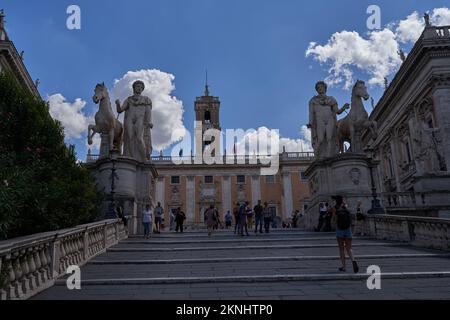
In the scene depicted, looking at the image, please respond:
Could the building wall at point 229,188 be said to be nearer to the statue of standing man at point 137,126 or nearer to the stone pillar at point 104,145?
the statue of standing man at point 137,126

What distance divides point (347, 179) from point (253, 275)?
34.4 feet

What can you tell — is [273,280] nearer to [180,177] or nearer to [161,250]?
[161,250]

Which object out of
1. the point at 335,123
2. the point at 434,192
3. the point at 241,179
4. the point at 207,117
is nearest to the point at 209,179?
the point at 241,179

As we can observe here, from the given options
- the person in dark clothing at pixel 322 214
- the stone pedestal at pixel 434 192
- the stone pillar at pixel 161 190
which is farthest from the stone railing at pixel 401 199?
the stone pillar at pixel 161 190

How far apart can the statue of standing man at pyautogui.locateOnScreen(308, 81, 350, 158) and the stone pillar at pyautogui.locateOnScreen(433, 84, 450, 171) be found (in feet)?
36.2

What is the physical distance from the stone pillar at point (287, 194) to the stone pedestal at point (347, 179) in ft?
128

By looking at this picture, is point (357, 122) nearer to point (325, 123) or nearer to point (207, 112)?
point (325, 123)

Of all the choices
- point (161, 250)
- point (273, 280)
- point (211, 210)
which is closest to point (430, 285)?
point (273, 280)

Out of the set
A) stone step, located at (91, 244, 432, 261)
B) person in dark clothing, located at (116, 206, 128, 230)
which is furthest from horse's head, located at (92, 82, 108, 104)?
stone step, located at (91, 244, 432, 261)

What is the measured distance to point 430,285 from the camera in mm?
5918

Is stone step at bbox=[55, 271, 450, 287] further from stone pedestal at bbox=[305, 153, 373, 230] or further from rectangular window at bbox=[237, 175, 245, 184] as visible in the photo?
rectangular window at bbox=[237, 175, 245, 184]

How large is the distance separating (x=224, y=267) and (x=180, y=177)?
49.3 m

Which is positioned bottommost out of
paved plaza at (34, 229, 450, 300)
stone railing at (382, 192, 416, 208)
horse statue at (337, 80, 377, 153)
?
paved plaza at (34, 229, 450, 300)

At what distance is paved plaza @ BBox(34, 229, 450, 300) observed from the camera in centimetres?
544
